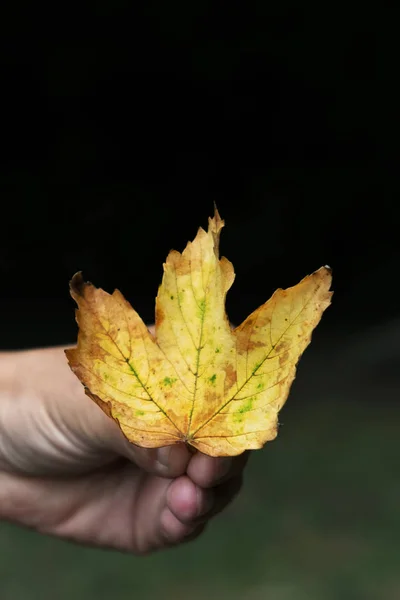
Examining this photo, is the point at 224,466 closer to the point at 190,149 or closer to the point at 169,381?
the point at 169,381

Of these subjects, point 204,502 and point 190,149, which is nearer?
point 204,502

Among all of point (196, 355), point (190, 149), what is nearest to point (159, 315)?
point (196, 355)

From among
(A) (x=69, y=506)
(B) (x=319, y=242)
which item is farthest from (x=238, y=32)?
(A) (x=69, y=506)

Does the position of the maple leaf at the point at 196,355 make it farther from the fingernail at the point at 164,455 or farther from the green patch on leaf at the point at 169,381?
the fingernail at the point at 164,455

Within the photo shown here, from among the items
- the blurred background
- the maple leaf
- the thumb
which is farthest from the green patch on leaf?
the blurred background

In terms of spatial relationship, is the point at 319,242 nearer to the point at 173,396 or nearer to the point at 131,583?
the point at 131,583

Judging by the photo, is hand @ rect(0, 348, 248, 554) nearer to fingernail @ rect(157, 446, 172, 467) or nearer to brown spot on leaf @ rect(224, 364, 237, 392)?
fingernail @ rect(157, 446, 172, 467)

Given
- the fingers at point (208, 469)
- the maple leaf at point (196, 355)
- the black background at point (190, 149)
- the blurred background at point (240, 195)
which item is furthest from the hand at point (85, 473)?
the black background at point (190, 149)
